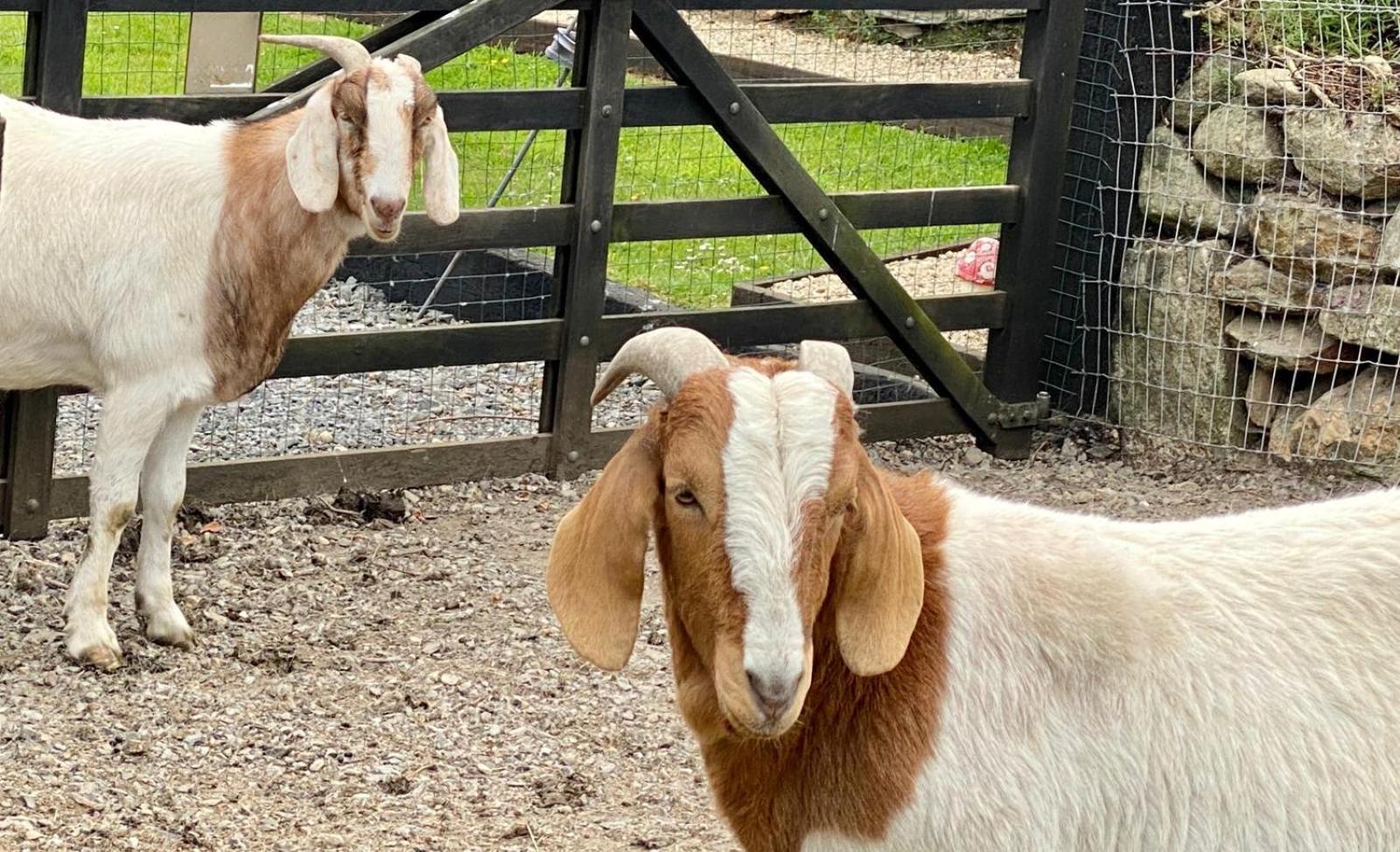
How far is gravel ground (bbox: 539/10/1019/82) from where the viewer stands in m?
11.4

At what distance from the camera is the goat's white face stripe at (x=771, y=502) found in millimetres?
2471

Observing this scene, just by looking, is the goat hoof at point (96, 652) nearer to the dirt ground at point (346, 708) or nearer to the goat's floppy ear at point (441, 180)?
the dirt ground at point (346, 708)

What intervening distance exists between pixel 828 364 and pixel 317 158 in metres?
2.57

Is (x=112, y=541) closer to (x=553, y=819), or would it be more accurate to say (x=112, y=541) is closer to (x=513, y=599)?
(x=513, y=599)

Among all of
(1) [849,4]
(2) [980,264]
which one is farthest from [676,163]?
(1) [849,4]

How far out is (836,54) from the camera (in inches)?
463

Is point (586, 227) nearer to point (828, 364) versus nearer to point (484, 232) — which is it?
point (484, 232)

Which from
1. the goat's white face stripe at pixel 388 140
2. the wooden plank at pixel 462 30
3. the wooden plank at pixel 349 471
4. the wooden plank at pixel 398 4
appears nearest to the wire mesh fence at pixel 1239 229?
the wooden plank at pixel 398 4

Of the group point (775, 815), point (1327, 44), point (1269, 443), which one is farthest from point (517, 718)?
point (1327, 44)

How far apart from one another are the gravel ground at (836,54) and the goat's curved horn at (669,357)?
855 cm

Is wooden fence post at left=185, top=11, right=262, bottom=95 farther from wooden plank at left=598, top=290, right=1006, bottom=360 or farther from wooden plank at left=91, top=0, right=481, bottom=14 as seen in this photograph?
wooden plank at left=598, top=290, right=1006, bottom=360

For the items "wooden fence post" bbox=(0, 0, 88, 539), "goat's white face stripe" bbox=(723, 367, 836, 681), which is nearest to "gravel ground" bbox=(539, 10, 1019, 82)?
"wooden fence post" bbox=(0, 0, 88, 539)

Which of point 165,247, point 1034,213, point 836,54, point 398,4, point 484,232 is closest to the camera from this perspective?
point 165,247

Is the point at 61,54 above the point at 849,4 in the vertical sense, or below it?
below
